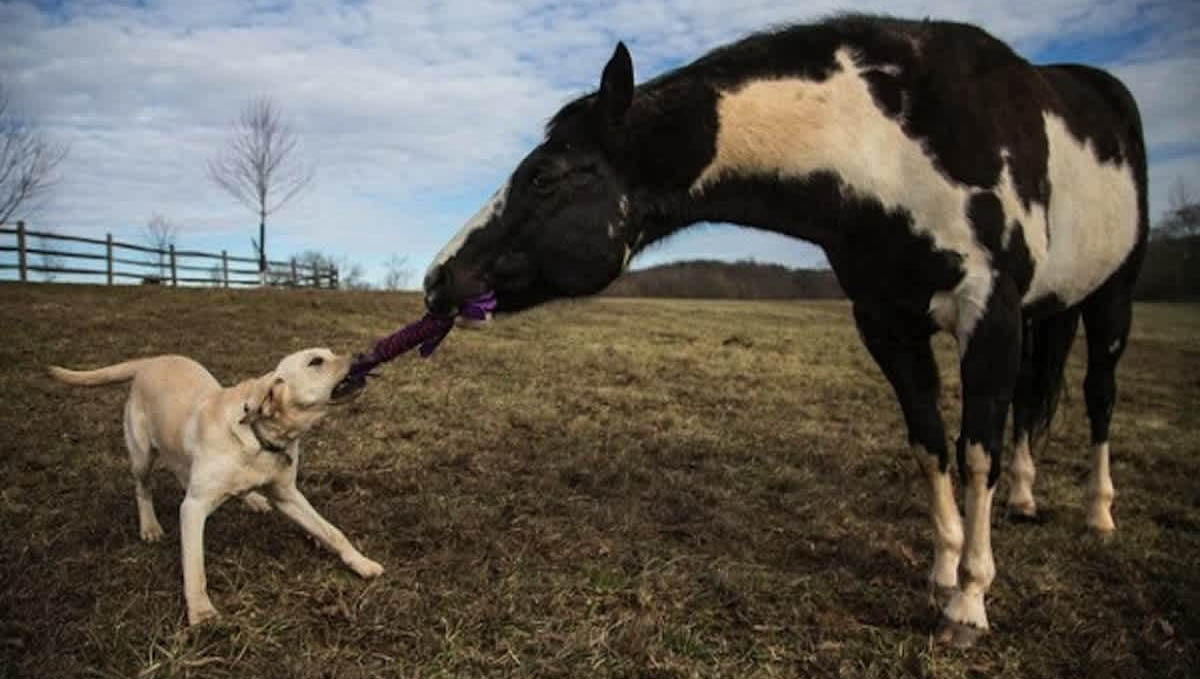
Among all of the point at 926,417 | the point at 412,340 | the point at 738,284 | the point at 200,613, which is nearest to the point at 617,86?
the point at 412,340

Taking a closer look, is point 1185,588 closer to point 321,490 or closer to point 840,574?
point 840,574

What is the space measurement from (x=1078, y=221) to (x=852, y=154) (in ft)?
4.85

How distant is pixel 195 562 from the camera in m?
3.48

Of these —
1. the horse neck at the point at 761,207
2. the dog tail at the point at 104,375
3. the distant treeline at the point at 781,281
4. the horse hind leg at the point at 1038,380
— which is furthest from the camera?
the distant treeline at the point at 781,281

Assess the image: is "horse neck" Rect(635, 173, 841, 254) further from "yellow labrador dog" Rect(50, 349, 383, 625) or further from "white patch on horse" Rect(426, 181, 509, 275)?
"yellow labrador dog" Rect(50, 349, 383, 625)

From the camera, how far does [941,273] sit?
3355mm

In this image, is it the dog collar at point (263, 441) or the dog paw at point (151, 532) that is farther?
the dog paw at point (151, 532)

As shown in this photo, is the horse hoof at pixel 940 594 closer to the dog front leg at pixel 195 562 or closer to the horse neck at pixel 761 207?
the horse neck at pixel 761 207

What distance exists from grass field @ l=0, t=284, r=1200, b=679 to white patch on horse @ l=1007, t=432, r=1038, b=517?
0.78ft

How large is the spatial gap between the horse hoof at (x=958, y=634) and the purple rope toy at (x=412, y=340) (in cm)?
246

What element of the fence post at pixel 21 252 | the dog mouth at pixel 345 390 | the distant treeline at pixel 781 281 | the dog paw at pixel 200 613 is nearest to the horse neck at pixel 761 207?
the dog mouth at pixel 345 390

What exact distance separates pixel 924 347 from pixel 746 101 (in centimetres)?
156

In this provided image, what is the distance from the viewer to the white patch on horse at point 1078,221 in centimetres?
379

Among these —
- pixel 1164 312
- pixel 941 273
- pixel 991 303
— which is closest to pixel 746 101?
pixel 941 273
